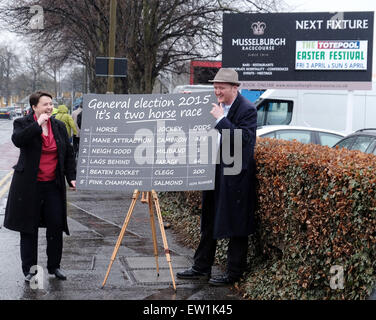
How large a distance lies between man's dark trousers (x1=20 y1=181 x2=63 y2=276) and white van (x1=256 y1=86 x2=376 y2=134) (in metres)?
14.3

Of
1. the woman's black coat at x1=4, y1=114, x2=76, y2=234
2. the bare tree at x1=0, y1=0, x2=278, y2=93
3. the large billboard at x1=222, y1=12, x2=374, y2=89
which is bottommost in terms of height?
the woman's black coat at x1=4, y1=114, x2=76, y2=234

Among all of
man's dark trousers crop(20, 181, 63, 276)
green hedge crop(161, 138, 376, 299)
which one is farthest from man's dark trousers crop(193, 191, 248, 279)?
man's dark trousers crop(20, 181, 63, 276)

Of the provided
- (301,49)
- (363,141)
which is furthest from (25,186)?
(301,49)

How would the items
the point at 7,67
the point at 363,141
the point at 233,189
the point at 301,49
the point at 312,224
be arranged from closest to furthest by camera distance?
the point at 312,224, the point at 233,189, the point at 363,141, the point at 301,49, the point at 7,67

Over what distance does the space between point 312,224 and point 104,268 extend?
2712 mm

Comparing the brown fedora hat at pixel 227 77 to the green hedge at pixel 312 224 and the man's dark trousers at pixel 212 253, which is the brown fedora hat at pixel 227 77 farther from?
the man's dark trousers at pixel 212 253

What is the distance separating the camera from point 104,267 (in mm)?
6898

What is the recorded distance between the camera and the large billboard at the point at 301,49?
15234 mm

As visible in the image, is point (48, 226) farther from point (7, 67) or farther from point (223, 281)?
point (7, 67)

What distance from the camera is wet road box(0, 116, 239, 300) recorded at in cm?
591

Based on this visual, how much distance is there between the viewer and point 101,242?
324 inches

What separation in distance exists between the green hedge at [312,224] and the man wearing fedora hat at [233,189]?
144 mm

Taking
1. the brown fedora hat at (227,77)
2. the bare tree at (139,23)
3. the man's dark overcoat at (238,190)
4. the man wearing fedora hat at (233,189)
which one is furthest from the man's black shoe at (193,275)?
the bare tree at (139,23)

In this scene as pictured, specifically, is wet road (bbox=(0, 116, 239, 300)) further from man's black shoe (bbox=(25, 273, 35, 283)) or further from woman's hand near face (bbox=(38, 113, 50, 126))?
woman's hand near face (bbox=(38, 113, 50, 126))
